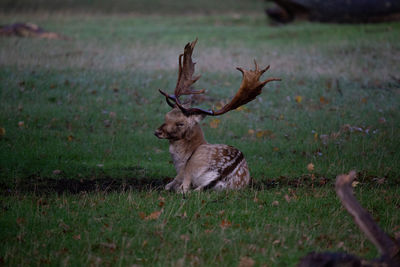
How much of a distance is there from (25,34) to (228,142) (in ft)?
50.0

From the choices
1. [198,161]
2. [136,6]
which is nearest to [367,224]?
[198,161]

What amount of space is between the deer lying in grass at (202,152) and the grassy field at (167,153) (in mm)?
416

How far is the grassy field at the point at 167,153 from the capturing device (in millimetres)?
5891

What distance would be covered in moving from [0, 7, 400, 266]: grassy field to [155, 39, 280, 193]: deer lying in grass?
1.36 feet

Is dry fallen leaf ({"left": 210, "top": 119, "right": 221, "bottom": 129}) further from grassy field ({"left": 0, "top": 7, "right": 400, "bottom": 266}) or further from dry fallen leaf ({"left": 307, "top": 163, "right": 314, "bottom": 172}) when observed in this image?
dry fallen leaf ({"left": 307, "top": 163, "right": 314, "bottom": 172})

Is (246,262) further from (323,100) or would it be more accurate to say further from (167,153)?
(323,100)

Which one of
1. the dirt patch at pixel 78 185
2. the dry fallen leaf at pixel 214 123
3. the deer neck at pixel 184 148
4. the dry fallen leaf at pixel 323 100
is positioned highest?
the deer neck at pixel 184 148

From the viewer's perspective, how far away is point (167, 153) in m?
10.8

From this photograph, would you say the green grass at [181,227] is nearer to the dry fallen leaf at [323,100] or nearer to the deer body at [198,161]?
the deer body at [198,161]

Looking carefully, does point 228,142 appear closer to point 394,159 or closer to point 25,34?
Result: point 394,159

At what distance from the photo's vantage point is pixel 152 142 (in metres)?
11.4

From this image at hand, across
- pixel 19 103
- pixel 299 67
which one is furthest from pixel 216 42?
pixel 19 103

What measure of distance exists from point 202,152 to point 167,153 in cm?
263

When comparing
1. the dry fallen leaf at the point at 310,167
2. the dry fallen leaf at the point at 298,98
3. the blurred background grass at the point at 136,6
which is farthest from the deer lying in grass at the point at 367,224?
the blurred background grass at the point at 136,6
